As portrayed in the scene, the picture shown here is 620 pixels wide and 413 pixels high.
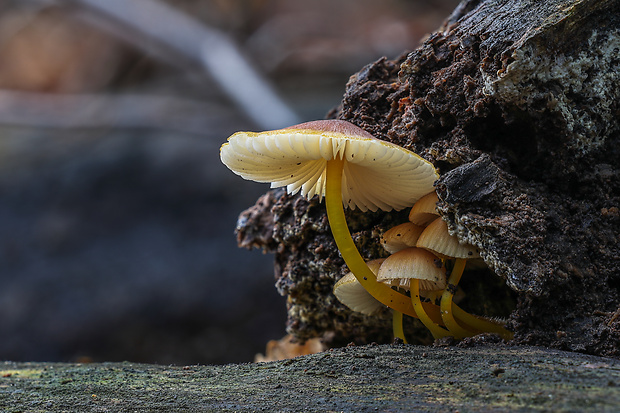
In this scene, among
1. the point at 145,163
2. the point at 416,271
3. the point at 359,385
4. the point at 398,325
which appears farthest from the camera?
the point at 145,163

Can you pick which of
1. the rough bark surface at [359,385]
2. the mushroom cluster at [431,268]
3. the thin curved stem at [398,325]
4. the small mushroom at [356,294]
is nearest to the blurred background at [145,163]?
the rough bark surface at [359,385]

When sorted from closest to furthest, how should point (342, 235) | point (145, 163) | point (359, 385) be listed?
point (359, 385) → point (342, 235) → point (145, 163)

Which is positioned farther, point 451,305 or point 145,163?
point 145,163

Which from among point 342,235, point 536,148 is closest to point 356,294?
point 342,235

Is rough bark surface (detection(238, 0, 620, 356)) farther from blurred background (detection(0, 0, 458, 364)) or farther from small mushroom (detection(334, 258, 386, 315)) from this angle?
blurred background (detection(0, 0, 458, 364))

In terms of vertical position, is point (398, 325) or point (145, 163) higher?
point (145, 163)

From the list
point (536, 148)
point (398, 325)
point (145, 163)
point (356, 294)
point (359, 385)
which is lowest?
point (359, 385)

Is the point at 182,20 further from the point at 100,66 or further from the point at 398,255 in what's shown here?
the point at 398,255

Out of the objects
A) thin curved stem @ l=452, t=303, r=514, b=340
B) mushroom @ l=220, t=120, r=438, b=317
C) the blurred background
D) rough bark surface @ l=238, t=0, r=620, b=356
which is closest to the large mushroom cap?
mushroom @ l=220, t=120, r=438, b=317

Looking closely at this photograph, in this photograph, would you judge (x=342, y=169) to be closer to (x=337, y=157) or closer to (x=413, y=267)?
(x=337, y=157)
